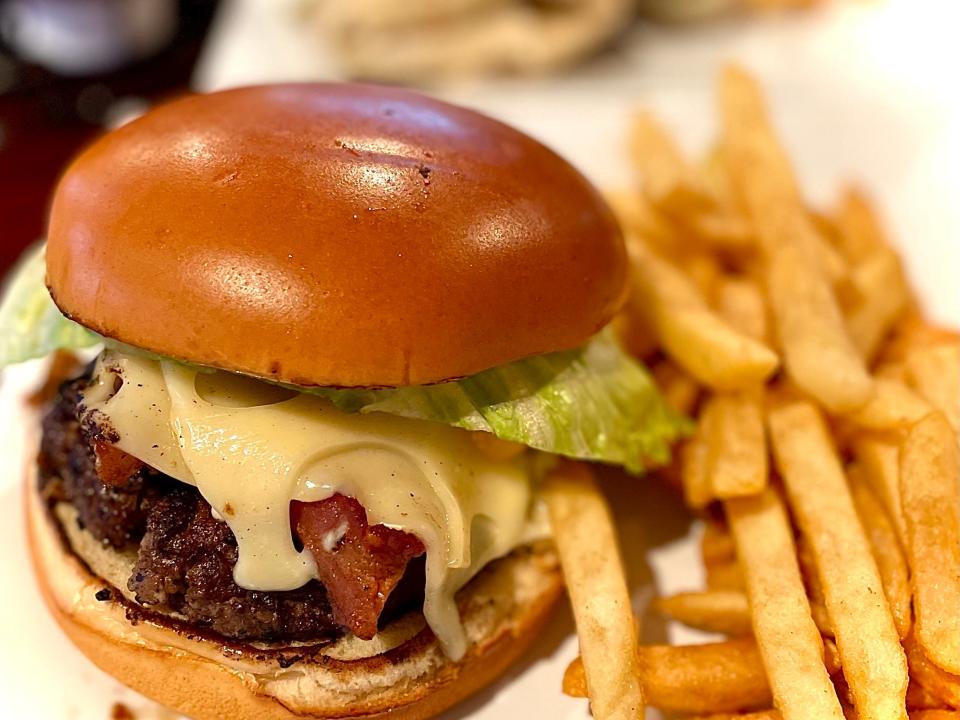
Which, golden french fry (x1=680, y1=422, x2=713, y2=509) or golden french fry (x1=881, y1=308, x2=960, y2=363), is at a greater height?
golden french fry (x1=881, y1=308, x2=960, y2=363)

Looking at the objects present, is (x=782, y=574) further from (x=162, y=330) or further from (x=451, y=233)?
(x=162, y=330)

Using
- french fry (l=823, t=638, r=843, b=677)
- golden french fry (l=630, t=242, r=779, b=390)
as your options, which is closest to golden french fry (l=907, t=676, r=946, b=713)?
french fry (l=823, t=638, r=843, b=677)

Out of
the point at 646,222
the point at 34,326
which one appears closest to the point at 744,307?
the point at 646,222

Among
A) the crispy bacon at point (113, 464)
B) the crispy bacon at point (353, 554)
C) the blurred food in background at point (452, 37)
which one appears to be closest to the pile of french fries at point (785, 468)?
the crispy bacon at point (353, 554)

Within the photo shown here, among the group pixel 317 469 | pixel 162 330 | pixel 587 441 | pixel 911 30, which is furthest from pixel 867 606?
pixel 911 30

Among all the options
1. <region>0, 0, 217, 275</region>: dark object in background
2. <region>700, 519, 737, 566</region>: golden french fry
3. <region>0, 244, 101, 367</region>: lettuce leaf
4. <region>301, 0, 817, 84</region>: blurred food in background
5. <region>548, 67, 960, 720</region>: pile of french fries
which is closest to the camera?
<region>548, 67, 960, 720</region>: pile of french fries

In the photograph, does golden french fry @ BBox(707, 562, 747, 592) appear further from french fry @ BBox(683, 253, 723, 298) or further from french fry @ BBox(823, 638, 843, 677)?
french fry @ BBox(683, 253, 723, 298)
